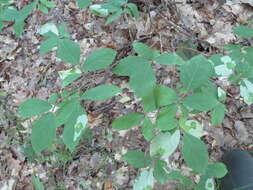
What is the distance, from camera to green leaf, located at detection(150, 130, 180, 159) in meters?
0.94

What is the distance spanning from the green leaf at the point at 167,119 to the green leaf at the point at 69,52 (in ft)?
1.09

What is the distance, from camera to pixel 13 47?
9.60ft

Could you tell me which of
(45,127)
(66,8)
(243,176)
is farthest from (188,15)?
(45,127)

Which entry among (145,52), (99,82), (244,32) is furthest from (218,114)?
(99,82)

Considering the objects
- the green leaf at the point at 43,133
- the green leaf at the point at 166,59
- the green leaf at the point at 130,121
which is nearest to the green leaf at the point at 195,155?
the green leaf at the point at 130,121

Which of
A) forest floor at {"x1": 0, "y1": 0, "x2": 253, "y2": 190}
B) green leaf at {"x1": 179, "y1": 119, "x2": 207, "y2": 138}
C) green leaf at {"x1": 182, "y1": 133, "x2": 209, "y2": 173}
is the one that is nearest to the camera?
green leaf at {"x1": 182, "y1": 133, "x2": 209, "y2": 173}

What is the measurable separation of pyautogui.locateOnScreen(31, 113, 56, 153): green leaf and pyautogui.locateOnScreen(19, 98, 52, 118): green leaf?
0.13 feet

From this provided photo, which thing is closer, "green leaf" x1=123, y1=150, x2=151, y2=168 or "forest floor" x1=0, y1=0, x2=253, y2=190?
"green leaf" x1=123, y1=150, x2=151, y2=168

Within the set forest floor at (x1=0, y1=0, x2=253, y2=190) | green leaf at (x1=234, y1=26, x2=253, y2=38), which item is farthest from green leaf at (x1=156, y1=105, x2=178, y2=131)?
forest floor at (x1=0, y1=0, x2=253, y2=190)

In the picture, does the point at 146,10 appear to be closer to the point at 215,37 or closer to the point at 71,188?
the point at 215,37

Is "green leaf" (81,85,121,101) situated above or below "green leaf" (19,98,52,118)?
above

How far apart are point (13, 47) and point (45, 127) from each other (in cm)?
230

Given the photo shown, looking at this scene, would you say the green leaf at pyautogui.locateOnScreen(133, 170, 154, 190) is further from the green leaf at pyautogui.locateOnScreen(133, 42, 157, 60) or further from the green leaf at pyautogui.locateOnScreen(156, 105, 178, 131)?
the green leaf at pyautogui.locateOnScreen(133, 42, 157, 60)

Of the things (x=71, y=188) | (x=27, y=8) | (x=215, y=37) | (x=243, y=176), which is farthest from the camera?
(x=215, y=37)
